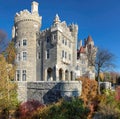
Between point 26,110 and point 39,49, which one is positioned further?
point 39,49

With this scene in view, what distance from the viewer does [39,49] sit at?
40188mm

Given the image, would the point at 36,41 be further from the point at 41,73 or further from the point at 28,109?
the point at 28,109

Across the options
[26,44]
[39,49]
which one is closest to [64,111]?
[39,49]

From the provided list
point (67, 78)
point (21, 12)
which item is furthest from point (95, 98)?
point (21, 12)

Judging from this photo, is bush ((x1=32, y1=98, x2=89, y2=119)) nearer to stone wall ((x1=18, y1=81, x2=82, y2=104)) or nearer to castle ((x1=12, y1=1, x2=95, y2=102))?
stone wall ((x1=18, y1=81, x2=82, y2=104))

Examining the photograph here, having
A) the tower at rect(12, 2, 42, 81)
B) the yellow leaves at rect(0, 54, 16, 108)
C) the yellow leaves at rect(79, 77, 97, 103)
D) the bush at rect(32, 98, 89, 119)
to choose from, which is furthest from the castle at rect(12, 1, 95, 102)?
the yellow leaves at rect(0, 54, 16, 108)

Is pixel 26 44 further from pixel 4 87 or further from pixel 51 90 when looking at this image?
pixel 4 87

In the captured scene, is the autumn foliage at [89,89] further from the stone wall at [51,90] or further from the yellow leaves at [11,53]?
the yellow leaves at [11,53]

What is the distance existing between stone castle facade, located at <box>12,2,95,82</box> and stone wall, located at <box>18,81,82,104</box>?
681 centimetres

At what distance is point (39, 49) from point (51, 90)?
13.3 m

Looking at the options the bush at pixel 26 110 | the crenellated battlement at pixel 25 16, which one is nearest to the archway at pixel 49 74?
the crenellated battlement at pixel 25 16

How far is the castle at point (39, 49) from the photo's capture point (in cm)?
3753

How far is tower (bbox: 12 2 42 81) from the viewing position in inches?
1516

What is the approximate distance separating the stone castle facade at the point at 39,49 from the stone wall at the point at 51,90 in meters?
6.81
